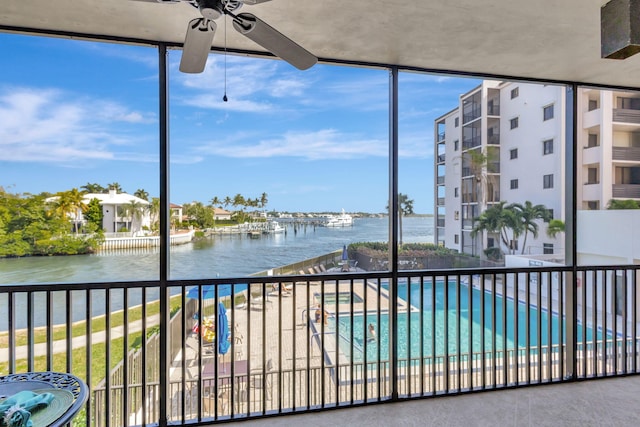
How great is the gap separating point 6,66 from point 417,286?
130 inches

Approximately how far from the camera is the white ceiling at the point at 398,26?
5.77ft

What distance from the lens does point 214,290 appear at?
223 centimetres

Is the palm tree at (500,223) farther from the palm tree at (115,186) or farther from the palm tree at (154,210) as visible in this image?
the palm tree at (115,186)

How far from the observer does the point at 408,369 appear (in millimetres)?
2510

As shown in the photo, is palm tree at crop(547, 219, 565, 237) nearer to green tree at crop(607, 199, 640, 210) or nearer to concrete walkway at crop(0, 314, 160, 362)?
green tree at crop(607, 199, 640, 210)

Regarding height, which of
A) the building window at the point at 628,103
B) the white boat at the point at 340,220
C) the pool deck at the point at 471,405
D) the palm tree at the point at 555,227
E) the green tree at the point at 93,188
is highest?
the building window at the point at 628,103

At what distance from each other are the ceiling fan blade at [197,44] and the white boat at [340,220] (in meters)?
1.54

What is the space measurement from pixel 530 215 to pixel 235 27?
3.78 m

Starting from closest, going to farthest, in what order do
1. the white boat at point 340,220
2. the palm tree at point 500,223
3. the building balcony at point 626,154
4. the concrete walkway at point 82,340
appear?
1. the concrete walkway at point 82,340
2. the white boat at point 340,220
3. the palm tree at point 500,223
4. the building balcony at point 626,154

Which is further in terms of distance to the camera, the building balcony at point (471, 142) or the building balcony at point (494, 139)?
the building balcony at point (494, 139)

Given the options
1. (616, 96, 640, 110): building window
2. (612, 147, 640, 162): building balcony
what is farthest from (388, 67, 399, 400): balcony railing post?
(612, 147, 640, 162): building balcony

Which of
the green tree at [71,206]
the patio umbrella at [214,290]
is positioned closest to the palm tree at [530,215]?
the patio umbrella at [214,290]

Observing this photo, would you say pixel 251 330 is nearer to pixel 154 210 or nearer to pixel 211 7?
pixel 154 210

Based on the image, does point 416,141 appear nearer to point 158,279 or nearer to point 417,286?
point 417,286
